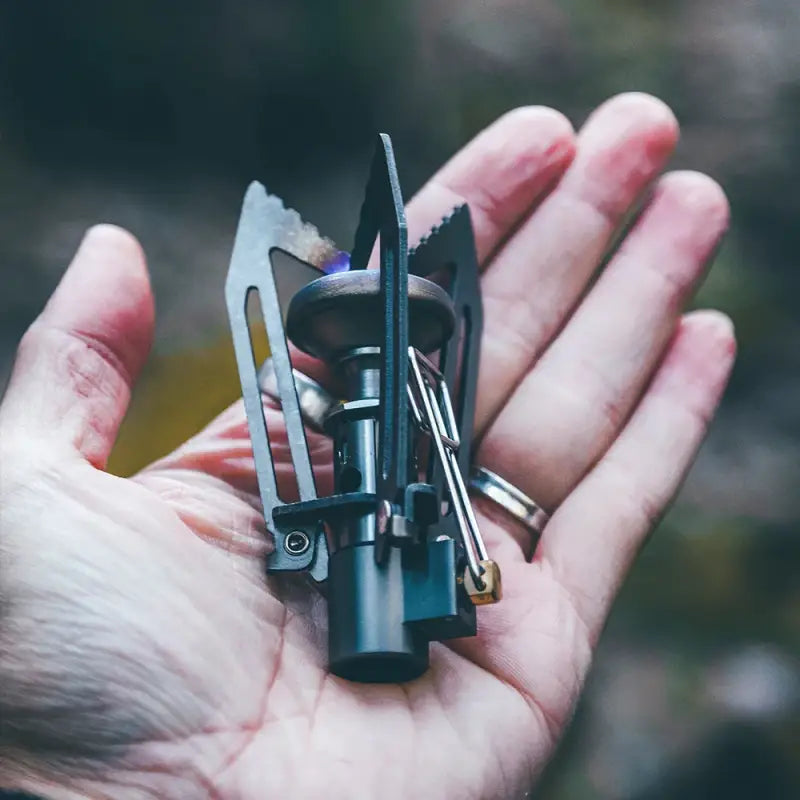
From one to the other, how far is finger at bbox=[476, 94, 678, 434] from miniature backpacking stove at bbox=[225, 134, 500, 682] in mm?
195

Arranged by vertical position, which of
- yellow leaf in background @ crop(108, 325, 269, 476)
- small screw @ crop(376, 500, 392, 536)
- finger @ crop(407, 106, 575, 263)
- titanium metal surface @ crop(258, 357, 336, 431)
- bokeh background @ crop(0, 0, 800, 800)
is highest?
bokeh background @ crop(0, 0, 800, 800)

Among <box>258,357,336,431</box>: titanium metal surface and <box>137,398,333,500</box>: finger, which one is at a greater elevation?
<box>258,357,336,431</box>: titanium metal surface

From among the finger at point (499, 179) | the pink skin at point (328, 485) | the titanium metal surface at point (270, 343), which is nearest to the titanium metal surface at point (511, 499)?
the pink skin at point (328, 485)

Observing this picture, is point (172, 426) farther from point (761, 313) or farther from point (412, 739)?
point (761, 313)

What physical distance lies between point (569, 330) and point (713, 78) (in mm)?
1531

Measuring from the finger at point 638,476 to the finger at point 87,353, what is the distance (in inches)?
26.6

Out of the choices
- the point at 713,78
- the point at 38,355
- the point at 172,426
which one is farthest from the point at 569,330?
the point at 713,78

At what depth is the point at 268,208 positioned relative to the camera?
5.02 feet

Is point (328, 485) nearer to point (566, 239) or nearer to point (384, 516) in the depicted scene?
point (384, 516)

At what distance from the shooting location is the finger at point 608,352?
1.62 meters

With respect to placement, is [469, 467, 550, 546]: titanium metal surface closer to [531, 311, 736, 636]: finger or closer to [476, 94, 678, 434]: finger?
[531, 311, 736, 636]: finger

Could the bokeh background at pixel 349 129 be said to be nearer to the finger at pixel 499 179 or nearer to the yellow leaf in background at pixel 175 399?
the yellow leaf in background at pixel 175 399

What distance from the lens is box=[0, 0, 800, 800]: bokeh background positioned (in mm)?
2605

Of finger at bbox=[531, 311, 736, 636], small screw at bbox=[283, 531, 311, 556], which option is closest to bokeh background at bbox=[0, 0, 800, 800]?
finger at bbox=[531, 311, 736, 636]
